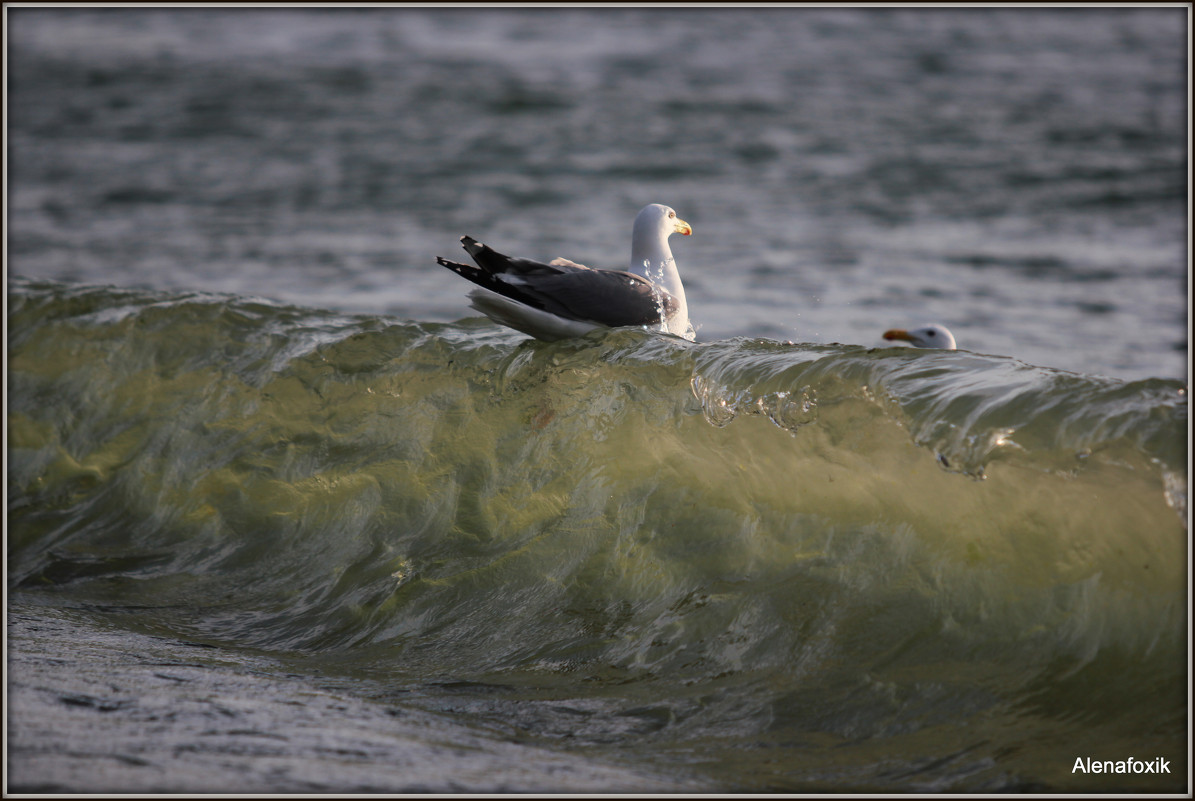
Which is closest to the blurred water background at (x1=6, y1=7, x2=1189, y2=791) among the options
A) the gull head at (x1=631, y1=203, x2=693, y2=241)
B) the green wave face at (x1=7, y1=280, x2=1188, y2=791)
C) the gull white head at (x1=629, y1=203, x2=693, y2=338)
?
the green wave face at (x1=7, y1=280, x2=1188, y2=791)

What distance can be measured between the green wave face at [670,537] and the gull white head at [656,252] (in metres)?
0.50

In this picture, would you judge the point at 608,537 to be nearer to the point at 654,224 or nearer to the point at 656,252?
the point at 656,252

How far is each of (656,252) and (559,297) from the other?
862 millimetres

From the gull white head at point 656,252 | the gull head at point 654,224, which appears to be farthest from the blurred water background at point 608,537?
the gull head at point 654,224

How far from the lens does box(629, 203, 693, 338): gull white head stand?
16.5ft

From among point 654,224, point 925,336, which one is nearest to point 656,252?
point 654,224

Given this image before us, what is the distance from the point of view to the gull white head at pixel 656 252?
5016 mm

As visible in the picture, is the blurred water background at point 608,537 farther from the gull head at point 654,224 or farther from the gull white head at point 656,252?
the gull head at point 654,224

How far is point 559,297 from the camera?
446 cm

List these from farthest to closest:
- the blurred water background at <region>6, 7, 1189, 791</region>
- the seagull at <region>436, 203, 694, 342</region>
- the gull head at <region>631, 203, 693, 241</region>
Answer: the gull head at <region>631, 203, 693, 241</region>
the seagull at <region>436, 203, 694, 342</region>
the blurred water background at <region>6, 7, 1189, 791</region>

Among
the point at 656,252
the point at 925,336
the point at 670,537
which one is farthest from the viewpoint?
the point at 925,336

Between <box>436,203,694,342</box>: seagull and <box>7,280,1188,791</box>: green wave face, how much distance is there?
4.1 inches

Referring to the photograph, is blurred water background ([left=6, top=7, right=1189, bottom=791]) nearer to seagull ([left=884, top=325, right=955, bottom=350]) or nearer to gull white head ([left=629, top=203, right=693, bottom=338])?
gull white head ([left=629, top=203, right=693, bottom=338])

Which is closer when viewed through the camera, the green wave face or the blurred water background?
the blurred water background
